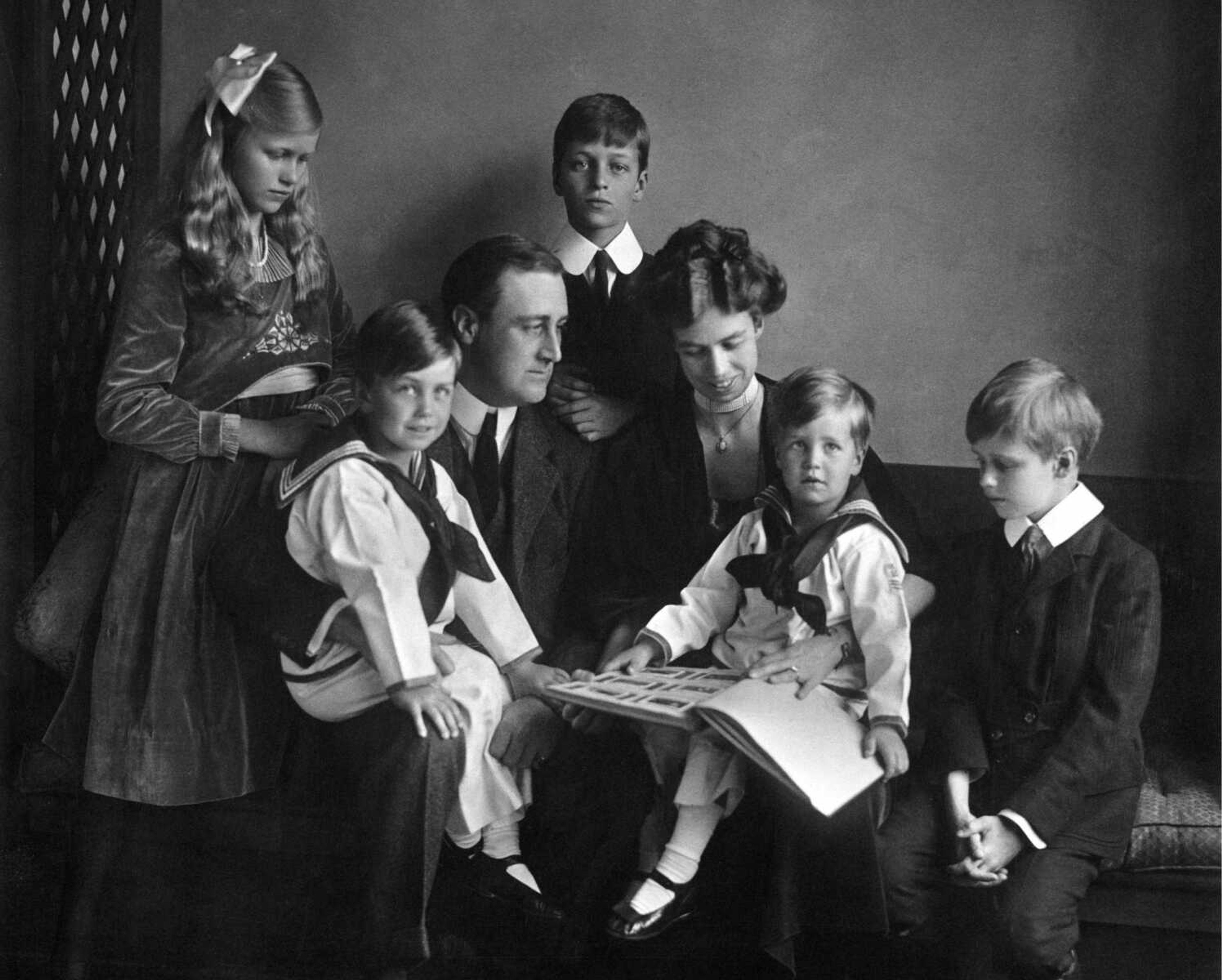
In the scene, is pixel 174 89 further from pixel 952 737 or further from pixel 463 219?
pixel 952 737

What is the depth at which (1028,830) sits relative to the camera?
1957 millimetres

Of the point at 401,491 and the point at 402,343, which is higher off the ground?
the point at 402,343

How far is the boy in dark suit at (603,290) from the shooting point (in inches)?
87.7

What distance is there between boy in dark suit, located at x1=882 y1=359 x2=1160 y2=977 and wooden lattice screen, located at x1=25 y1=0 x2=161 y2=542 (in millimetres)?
1612

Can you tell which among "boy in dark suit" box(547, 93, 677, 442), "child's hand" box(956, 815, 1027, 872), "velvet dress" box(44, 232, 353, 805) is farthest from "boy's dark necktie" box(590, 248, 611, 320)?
"child's hand" box(956, 815, 1027, 872)

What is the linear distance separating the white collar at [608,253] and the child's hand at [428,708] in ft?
2.76

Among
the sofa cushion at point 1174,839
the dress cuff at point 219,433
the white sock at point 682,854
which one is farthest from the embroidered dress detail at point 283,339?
the sofa cushion at point 1174,839

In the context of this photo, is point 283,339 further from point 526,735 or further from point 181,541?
point 526,735

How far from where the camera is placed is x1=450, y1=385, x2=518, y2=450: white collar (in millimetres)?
2238

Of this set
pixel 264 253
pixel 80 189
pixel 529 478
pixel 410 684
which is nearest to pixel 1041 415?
pixel 529 478

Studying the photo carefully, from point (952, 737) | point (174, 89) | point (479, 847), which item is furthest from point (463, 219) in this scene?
point (952, 737)

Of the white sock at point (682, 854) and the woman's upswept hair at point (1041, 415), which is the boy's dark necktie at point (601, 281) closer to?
the woman's upswept hair at point (1041, 415)

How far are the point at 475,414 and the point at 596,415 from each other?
0.23m

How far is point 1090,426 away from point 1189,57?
2.28 feet
